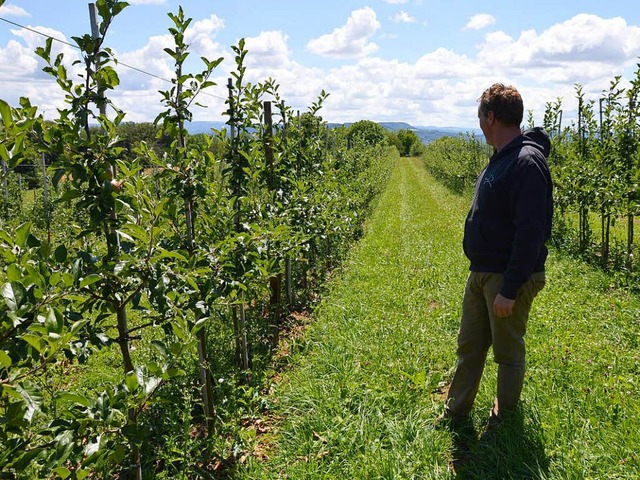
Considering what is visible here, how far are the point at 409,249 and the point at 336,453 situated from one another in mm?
6418

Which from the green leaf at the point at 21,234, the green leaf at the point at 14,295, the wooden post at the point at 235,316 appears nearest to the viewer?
the green leaf at the point at 14,295

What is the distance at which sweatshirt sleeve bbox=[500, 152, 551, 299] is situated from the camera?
9.37ft

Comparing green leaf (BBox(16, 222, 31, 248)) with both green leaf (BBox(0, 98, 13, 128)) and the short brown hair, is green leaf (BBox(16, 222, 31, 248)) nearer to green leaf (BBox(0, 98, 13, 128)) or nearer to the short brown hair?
green leaf (BBox(0, 98, 13, 128))

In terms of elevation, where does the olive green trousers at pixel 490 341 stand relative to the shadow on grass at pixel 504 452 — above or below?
above

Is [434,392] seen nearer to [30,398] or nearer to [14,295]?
[30,398]

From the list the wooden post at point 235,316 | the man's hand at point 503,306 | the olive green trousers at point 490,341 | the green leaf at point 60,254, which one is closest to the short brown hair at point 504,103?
the olive green trousers at point 490,341

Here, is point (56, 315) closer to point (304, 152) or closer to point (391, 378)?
point (391, 378)

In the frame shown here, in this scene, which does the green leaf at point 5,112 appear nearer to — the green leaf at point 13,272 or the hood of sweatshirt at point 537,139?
the green leaf at point 13,272

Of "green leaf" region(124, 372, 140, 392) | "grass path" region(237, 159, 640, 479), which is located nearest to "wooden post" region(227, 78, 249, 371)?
"grass path" region(237, 159, 640, 479)

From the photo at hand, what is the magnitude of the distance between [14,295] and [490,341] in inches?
121

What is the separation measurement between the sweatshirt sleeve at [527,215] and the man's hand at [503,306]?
3.0 inches

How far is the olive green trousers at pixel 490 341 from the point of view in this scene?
316 cm

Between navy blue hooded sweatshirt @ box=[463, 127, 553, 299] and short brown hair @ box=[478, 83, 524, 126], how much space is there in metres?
0.14

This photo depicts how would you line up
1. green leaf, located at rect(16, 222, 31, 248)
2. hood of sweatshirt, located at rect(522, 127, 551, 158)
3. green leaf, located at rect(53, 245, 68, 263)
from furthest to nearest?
hood of sweatshirt, located at rect(522, 127, 551, 158) < green leaf, located at rect(53, 245, 68, 263) < green leaf, located at rect(16, 222, 31, 248)
